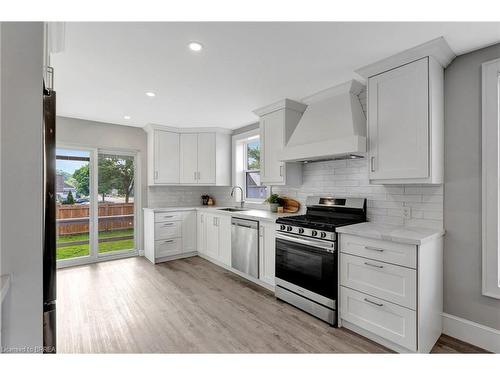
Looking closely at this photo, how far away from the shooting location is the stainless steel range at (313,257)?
2.35 meters

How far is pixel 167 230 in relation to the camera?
14.4 feet

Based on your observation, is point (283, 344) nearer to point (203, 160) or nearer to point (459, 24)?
point (459, 24)

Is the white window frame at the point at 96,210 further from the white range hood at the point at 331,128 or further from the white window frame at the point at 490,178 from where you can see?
the white window frame at the point at 490,178

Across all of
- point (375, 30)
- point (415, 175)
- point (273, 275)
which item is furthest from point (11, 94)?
point (273, 275)

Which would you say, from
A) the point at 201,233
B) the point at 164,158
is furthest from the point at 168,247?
the point at 164,158

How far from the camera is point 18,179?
98 centimetres

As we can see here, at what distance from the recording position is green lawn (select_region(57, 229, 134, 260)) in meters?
4.09

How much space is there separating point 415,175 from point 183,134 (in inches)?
155

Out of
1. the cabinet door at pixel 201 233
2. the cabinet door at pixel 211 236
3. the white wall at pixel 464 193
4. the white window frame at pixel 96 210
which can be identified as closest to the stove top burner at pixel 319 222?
the white wall at pixel 464 193

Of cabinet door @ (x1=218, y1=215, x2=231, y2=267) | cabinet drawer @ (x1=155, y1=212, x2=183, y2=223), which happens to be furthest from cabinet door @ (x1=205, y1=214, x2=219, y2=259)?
cabinet drawer @ (x1=155, y1=212, x2=183, y2=223)

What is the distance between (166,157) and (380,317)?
4073mm

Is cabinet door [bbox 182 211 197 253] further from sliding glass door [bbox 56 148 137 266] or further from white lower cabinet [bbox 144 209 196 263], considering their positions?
sliding glass door [bbox 56 148 137 266]

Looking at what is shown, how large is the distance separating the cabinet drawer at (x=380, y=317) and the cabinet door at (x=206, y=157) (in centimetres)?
325
